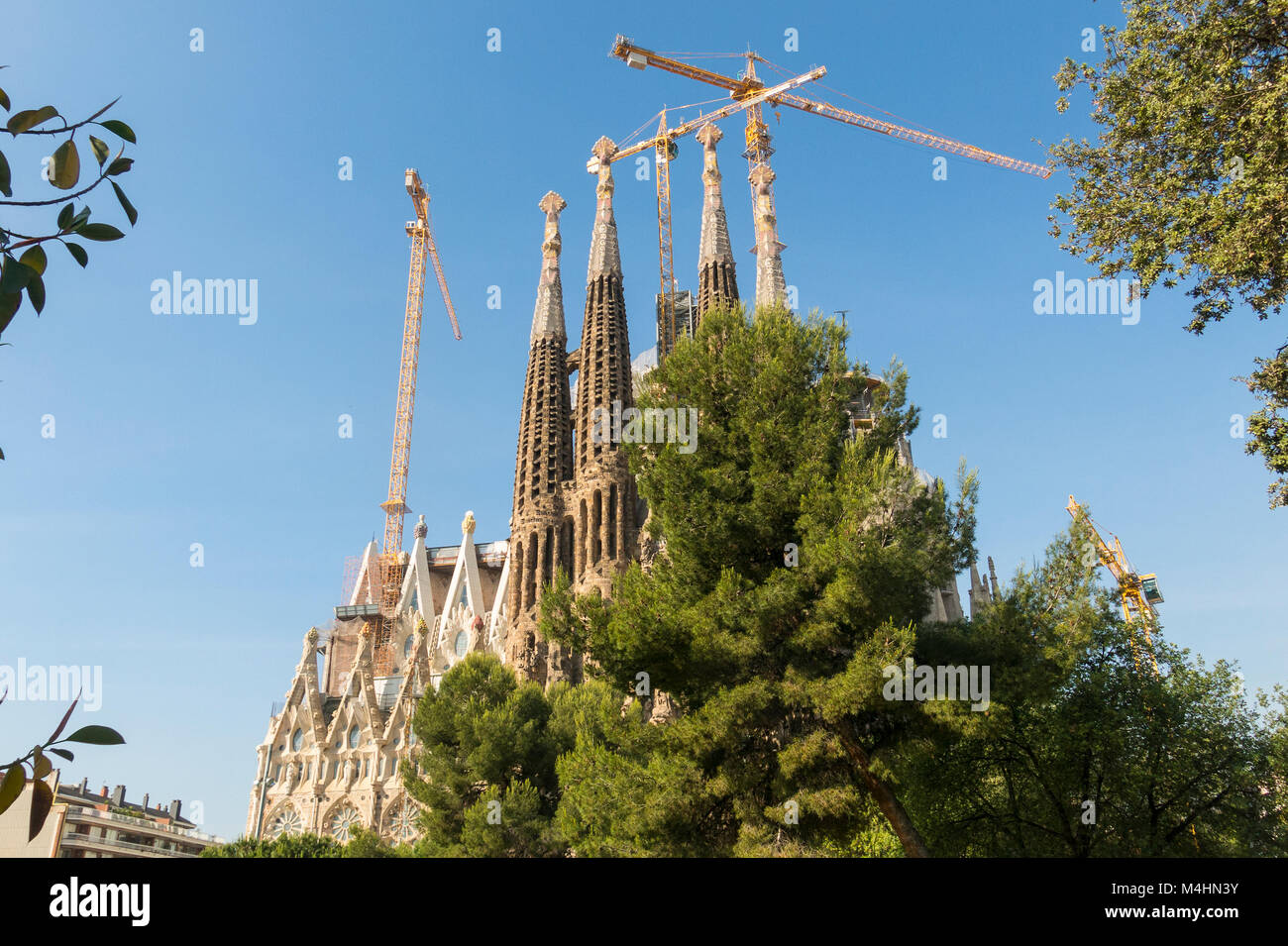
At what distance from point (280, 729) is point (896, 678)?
154ft

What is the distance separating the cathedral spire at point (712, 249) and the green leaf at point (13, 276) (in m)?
57.2

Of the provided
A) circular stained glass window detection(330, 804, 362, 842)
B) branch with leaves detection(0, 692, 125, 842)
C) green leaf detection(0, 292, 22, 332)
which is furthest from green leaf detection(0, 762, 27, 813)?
circular stained glass window detection(330, 804, 362, 842)

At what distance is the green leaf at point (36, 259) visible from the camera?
2746mm

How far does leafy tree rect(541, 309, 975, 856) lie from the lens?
1246cm

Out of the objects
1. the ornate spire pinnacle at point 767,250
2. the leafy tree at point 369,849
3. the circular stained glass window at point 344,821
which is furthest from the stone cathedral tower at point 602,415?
the leafy tree at point 369,849

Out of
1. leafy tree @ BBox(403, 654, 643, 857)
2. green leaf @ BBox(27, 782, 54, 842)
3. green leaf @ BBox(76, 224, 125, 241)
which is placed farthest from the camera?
leafy tree @ BBox(403, 654, 643, 857)

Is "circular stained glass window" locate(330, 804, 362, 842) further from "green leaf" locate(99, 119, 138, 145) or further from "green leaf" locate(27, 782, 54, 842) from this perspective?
"green leaf" locate(99, 119, 138, 145)

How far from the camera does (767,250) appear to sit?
207 ft

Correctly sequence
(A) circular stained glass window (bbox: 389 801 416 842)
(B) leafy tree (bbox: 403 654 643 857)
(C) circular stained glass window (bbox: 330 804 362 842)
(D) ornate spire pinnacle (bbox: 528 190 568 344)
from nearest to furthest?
(B) leafy tree (bbox: 403 654 643 857)
(A) circular stained glass window (bbox: 389 801 416 842)
(C) circular stained glass window (bbox: 330 804 362 842)
(D) ornate spire pinnacle (bbox: 528 190 568 344)

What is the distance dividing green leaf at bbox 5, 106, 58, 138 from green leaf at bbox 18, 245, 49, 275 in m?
0.33

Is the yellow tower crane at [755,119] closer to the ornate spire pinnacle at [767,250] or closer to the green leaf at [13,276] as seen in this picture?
the ornate spire pinnacle at [767,250]

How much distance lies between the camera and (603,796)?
531 inches

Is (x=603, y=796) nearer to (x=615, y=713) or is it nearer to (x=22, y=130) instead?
(x=615, y=713)
